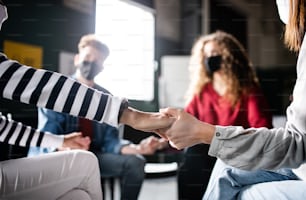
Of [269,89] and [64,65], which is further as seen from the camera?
[269,89]

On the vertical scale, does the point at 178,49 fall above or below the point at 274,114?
above

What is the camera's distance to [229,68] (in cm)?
119

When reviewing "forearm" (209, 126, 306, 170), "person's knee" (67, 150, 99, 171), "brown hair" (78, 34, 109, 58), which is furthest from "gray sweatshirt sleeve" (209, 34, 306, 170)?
"brown hair" (78, 34, 109, 58)

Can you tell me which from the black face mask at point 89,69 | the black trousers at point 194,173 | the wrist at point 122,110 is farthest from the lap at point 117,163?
the wrist at point 122,110

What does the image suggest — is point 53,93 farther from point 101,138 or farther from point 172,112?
point 101,138

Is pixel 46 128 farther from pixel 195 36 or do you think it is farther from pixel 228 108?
pixel 195 36

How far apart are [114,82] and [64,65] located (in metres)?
0.18

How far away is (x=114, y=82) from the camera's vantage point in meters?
1.02

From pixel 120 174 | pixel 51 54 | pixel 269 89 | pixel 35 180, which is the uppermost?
pixel 51 54

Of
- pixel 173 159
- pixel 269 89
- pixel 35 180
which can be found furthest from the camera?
pixel 269 89

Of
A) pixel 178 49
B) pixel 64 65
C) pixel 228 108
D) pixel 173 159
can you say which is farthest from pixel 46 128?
pixel 178 49

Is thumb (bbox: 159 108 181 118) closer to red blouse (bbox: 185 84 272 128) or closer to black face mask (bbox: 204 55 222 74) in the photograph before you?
red blouse (bbox: 185 84 272 128)

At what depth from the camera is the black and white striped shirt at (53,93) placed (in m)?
0.59

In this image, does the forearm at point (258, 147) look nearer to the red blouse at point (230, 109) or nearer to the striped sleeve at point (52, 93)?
the striped sleeve at point (52, 93)
